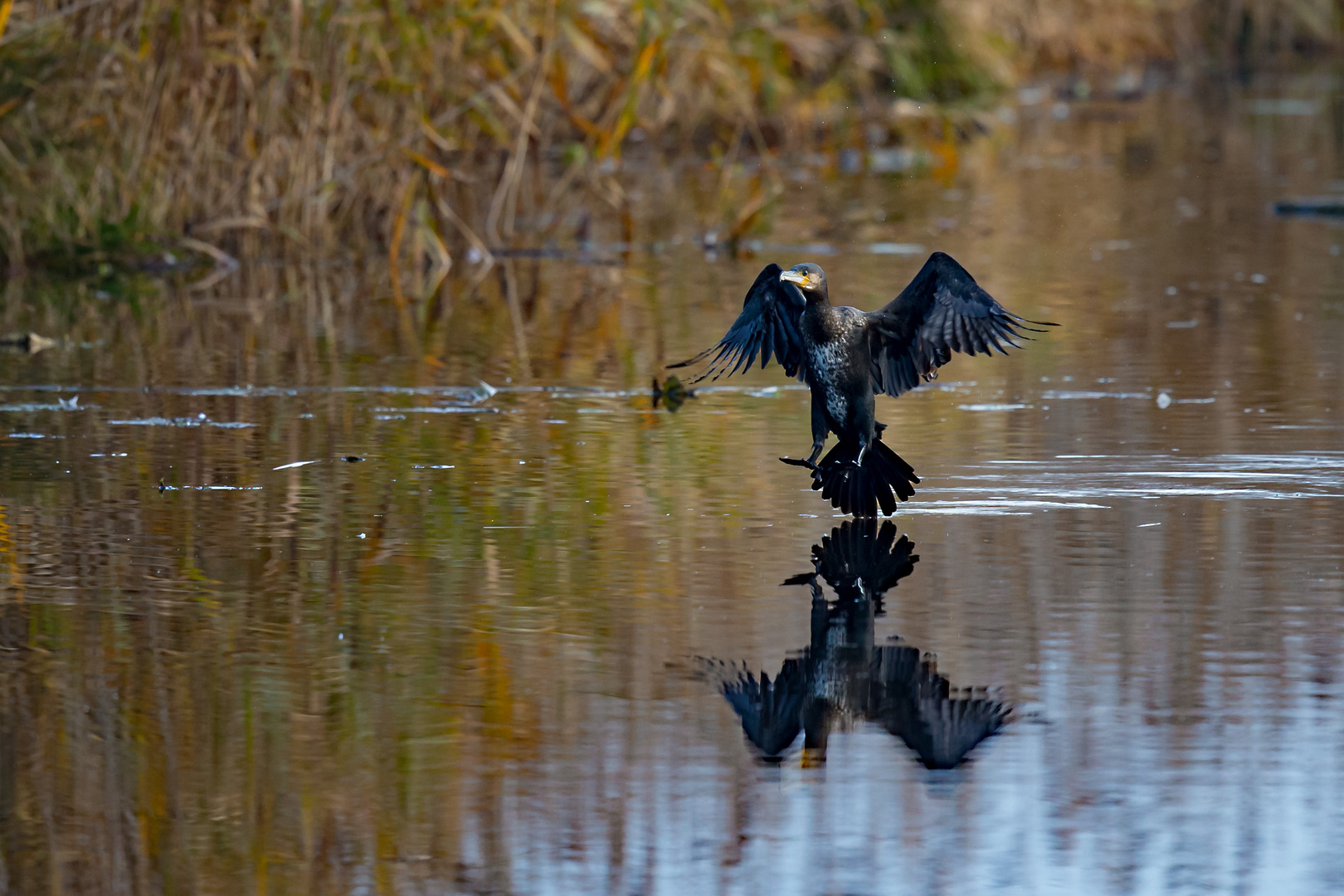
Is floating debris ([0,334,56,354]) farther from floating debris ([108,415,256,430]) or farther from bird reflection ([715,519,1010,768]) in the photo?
bird reflection ([715,519,1010,768])

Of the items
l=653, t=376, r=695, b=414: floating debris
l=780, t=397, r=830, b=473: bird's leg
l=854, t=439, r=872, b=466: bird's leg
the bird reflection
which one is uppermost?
l=653, t=376, r=695, b=414: floating debris

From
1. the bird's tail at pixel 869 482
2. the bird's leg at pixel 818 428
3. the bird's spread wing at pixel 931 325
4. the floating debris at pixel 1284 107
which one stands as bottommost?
the bird's tail at pixel 869 482

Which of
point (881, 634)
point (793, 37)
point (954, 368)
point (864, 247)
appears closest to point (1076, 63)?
point (793, 37)

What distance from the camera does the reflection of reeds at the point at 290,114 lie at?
12.7 meters

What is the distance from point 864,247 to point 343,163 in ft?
11.1

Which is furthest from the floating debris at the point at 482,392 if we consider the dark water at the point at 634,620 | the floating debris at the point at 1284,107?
the floating debris at the point at 1284,107

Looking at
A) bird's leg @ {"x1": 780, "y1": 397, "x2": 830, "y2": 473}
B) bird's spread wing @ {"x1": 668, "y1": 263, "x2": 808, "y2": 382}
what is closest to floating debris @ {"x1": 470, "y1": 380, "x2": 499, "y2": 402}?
bird's spread wing @ {"x1": 668, "y1": 263, "x2": 808, "y2": 382}

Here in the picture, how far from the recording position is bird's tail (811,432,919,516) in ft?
22.9

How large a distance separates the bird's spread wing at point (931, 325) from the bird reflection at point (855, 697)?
4.44ft

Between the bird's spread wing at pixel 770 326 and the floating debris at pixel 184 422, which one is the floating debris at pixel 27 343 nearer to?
the floating debris at pixel 184 422

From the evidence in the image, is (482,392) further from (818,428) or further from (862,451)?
(862,451)

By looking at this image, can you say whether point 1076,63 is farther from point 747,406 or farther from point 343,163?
point 747,406

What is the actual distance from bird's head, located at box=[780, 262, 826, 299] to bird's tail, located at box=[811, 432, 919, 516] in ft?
1.50

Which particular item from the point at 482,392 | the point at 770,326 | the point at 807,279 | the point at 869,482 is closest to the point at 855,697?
Answer: the point at 869,482
